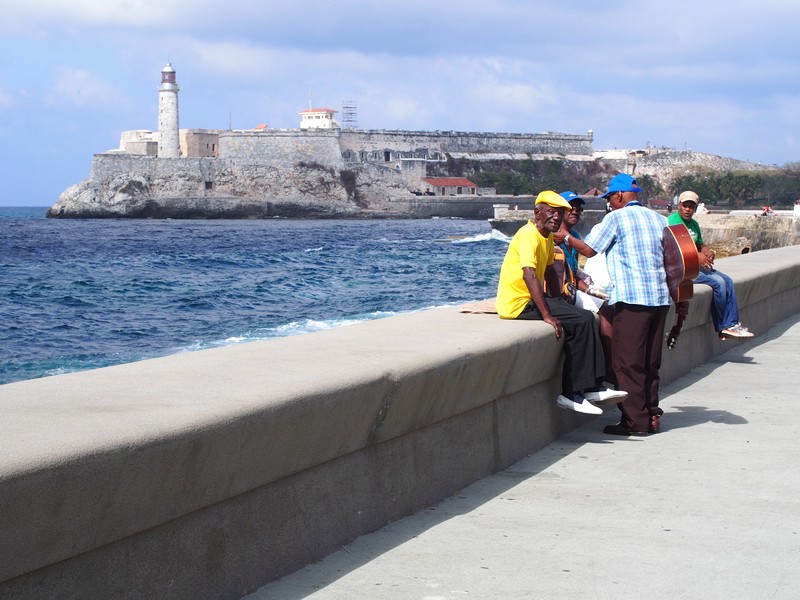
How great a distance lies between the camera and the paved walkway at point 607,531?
3445 mm

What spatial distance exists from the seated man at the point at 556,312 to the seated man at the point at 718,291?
3.17 m

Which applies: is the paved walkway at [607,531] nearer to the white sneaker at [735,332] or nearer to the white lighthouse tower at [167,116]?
the white sneaker at [735,332]

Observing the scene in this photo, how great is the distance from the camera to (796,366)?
8.48 meters

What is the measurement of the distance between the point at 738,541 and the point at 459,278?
105 ft

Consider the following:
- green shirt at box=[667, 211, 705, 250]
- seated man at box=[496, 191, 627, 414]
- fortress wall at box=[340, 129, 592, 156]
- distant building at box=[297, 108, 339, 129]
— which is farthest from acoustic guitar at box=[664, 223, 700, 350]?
distant building at box=[297, 108, 339, 129]

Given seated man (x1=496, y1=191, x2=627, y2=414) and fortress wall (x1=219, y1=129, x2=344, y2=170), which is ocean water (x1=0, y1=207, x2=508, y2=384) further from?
fortress wall (x1=219, y1=129, x2=344, y2=170)

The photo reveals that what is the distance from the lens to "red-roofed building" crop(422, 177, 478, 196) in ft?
380

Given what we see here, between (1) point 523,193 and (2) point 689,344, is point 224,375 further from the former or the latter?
(1) point 523,193

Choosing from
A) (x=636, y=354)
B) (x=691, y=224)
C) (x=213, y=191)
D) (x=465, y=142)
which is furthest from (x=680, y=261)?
(x=465, y=142)

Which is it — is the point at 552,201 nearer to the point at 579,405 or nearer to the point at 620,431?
the point at 579,405

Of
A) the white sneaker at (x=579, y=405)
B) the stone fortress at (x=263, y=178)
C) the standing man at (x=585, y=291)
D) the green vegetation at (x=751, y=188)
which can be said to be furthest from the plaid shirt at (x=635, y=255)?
the green vegetation at (x=751, y=188)

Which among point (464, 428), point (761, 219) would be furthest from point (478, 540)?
point (761, 219)

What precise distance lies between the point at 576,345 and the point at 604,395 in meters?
0.30

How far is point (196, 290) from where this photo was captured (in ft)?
102
